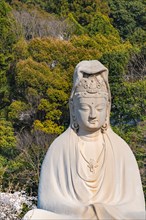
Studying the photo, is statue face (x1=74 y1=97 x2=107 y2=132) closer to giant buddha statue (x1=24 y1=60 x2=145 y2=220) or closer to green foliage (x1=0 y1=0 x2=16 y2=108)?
giant buddha statue (x1=24 y1=60 x2=145 y2=220)

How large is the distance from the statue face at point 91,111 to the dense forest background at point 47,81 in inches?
442

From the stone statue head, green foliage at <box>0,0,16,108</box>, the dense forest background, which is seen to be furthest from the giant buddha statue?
green foliage at <box>0,0,16,108</box>

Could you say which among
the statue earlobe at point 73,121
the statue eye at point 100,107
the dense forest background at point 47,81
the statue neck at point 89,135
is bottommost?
the dense forest background at point 47,81

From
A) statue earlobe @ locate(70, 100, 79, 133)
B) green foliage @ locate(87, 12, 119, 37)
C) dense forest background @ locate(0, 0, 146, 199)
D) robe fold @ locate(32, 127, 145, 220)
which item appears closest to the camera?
robe fold @ locate(32, 127, 145, 220)

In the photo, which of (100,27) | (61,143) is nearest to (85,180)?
(61,143)

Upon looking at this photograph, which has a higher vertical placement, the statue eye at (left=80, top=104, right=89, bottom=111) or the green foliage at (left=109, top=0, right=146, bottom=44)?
the statue eye at (left=80, top=104, right=89, bottom=111)

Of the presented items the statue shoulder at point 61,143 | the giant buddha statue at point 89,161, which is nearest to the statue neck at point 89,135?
the giant buddha statue at point 89,161

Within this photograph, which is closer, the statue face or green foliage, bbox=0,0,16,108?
the statue face

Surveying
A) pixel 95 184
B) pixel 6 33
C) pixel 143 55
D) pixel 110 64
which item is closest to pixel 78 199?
pixel 95 184

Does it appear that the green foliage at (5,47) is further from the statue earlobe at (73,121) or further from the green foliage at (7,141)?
the statue earlobe at (73,121)

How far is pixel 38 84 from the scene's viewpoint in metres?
27.7

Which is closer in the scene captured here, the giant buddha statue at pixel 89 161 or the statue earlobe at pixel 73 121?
the giant buddha statue at pixel 89 161

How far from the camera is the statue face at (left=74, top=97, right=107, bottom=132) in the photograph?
7.57m

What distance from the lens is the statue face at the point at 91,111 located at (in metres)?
7.57
